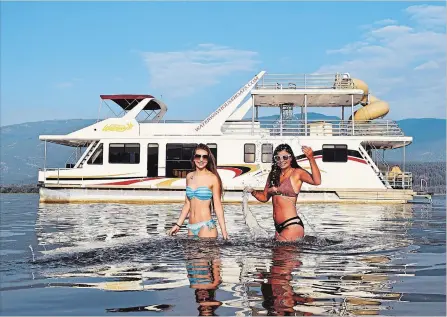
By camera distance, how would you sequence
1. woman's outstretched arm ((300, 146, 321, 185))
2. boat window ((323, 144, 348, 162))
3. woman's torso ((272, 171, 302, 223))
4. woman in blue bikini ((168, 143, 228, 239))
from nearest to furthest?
1. woman in blue bikini ((168, 143, 228, 239))
2. woman's outstretched arm ((300, 146, 321, 185))
3. woman's torso ((272, 171, 302, 223))
4. boat window ((323, 144, 348, 162))

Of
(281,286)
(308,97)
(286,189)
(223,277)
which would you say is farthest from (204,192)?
(308,97)

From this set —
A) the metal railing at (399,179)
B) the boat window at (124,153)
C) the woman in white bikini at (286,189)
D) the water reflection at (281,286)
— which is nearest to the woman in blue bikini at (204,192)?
the woman in white bikini at (286,189)

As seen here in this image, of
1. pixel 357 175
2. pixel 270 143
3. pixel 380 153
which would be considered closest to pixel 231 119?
pixel 270 143

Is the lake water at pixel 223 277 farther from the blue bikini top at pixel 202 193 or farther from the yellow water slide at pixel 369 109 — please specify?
the yellow water slide at pixel 369 109

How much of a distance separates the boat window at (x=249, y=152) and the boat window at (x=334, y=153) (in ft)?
9.92

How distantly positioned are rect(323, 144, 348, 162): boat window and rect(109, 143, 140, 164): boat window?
320 inches

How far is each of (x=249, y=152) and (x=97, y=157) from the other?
6.69 meters

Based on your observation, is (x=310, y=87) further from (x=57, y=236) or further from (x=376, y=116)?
(x=57, y=236)

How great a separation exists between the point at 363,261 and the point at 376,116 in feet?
64.7

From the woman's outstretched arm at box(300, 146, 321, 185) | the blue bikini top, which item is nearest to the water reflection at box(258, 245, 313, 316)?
the woman's outstretched arm at box(300, 146, 321, 185)

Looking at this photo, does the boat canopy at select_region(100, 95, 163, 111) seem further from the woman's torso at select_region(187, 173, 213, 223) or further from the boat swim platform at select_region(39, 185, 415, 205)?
the woman's torso at select_region(187, 173, 213, 223)

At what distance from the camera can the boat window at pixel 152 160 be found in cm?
2447

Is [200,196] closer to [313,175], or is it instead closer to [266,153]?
[313,175]

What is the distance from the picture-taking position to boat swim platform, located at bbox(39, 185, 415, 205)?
23203 millimetres
